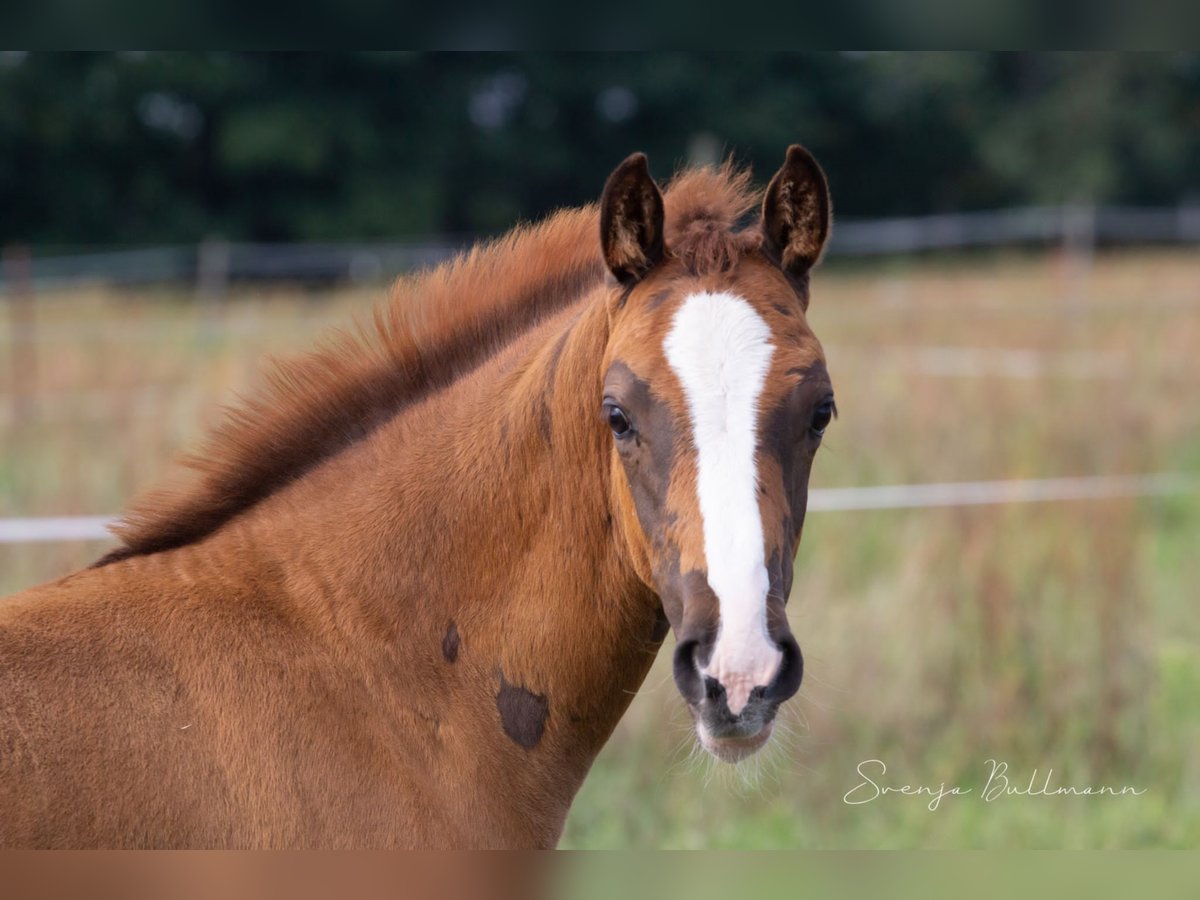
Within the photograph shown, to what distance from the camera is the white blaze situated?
2037 mm

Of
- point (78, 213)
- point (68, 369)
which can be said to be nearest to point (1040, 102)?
point (78, 213)

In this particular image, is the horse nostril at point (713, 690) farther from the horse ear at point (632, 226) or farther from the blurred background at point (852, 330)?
the horse ear at point (632, 226)

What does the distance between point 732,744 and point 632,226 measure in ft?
3.42

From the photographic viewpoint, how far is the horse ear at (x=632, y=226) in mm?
2424

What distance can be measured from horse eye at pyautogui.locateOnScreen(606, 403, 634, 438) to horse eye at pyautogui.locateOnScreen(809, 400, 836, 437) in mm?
351

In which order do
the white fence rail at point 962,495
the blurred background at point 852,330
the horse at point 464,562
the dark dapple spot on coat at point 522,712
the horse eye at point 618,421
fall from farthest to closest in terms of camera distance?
the white fence rail at point 962,495 < the blurred background at point 852,330 < the dark dapple spot on coat at point 522,712 < the horse eye at point 618,421 < the horse at point 464,562

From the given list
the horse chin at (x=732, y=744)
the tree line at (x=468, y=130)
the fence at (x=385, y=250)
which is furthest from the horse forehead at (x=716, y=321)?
the tree line at (x=468, y=130)

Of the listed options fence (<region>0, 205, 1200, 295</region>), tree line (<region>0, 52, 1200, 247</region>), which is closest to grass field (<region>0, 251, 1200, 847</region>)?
fence (<region>0, 205, 1200, 295</region>)

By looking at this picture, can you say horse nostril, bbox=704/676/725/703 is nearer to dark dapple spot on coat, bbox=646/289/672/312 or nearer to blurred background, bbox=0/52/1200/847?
blurred background, bbox=0/52/1200/847

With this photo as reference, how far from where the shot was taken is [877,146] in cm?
3030

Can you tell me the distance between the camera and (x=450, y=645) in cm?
253

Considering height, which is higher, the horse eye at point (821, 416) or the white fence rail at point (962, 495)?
the horse eye at point (821, 416)

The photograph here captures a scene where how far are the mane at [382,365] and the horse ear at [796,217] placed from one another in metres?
0.12

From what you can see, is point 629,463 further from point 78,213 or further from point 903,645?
point 78,213
